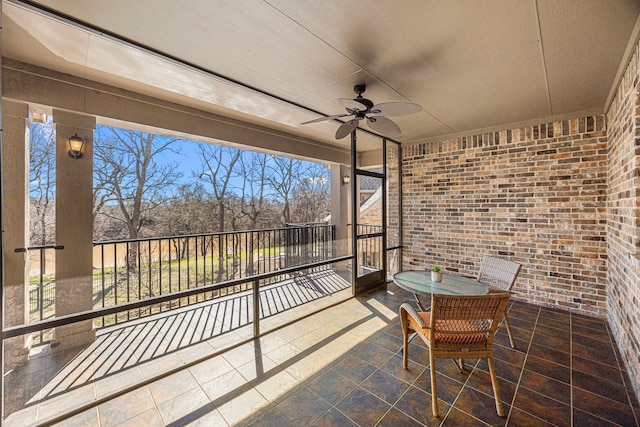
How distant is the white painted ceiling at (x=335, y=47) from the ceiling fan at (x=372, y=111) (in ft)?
0.94

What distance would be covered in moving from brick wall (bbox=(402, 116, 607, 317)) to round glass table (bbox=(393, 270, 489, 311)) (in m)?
1.62

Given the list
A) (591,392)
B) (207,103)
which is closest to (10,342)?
(207,103)

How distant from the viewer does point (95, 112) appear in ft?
8.80

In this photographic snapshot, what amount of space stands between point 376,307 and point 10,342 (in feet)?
11.4

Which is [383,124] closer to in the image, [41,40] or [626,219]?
[626,219]

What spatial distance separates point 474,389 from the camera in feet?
6.39

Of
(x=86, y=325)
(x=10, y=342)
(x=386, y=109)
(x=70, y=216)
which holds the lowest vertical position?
(x=86, y=325)

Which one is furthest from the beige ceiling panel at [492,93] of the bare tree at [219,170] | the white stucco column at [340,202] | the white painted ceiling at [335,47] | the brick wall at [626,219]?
Result: the bare tree at [219,170]

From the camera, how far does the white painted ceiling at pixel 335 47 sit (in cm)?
161

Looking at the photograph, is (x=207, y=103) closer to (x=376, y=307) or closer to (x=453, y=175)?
(x=376, y=307)

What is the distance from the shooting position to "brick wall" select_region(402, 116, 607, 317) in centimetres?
323

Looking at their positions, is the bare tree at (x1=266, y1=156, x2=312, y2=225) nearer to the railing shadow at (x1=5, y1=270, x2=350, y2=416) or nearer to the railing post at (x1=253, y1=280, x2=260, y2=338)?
the railing shadow at (x1=5, y1=270, x2=350, y2=416)

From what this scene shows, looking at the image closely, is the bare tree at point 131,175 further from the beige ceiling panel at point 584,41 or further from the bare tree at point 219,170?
the beige ceiling panel at point 584,41

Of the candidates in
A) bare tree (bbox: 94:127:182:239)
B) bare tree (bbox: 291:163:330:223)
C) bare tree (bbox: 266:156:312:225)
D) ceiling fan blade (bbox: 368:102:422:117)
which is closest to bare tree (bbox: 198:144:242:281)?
bare tree (bbox: 94:127:182:239)
